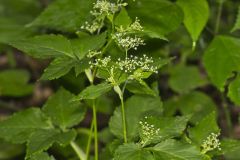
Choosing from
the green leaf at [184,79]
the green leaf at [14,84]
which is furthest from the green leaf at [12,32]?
the green leaf at [184,79]

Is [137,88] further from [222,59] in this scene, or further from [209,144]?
[222,59]

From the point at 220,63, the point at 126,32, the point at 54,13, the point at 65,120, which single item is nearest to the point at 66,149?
the point at 65,120

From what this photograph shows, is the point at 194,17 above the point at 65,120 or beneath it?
above

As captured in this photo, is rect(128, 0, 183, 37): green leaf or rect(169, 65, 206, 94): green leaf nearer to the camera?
rect(128, 0, 183, 37): green leaf

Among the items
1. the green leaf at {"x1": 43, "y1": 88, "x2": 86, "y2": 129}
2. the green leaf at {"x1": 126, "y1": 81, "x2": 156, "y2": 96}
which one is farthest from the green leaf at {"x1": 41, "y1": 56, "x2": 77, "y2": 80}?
the green leaf at {"x1": 43, "y1": 88, "x2": 86, "y2": 129}

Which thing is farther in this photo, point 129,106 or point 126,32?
point 129,106

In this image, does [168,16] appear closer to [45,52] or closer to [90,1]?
[90,1]

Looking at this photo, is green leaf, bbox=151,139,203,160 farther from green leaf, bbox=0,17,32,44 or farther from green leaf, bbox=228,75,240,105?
green leaf, bbox=0,17,32,44
